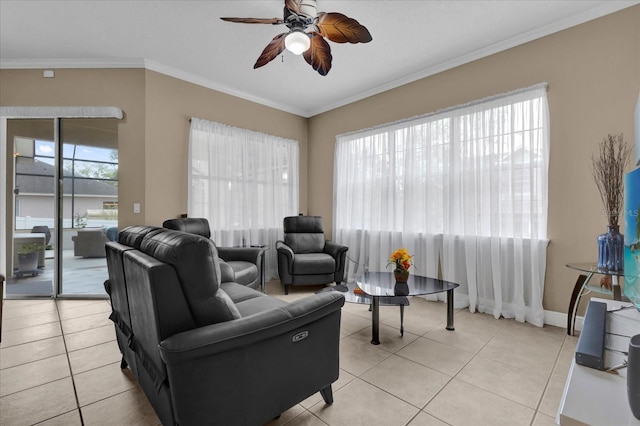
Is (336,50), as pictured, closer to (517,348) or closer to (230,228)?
(230,228)

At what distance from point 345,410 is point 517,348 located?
1660mm

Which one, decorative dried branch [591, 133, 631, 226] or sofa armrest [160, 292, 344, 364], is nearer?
sofa armrest [160, 292, 344, 364]

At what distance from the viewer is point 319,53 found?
261 centimetres

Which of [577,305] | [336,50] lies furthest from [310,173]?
[577,305]

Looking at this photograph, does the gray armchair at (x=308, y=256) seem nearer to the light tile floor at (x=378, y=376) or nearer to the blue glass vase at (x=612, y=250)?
the light tile floor at (x=378, y=376)

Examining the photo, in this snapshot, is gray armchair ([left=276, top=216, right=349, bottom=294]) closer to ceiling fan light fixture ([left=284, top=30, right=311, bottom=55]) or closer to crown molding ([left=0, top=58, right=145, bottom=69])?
ceiling fan light fixture ([left=284, top=30, right=311, bottom=55])

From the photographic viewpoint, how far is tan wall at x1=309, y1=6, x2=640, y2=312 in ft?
8.32

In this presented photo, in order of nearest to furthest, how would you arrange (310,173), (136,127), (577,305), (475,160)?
(577,305), (475,160), (136,127), (310,173)

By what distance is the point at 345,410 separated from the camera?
1664 millimetres

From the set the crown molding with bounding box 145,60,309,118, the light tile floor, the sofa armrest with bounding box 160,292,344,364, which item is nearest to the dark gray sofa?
the sofa armrest with bounding box 160,292,344,364

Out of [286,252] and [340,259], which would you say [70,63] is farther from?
[340,259]

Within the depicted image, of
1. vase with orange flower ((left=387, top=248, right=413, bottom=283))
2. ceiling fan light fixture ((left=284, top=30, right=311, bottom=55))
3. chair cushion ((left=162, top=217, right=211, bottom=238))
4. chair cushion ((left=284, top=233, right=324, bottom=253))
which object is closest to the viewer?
ceiling fan light fixture ((left=284, top=30, right=311, bottom=55))

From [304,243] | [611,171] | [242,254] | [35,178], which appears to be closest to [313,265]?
[304,243]

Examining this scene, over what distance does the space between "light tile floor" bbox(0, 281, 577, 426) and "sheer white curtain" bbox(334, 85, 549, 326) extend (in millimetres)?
518
